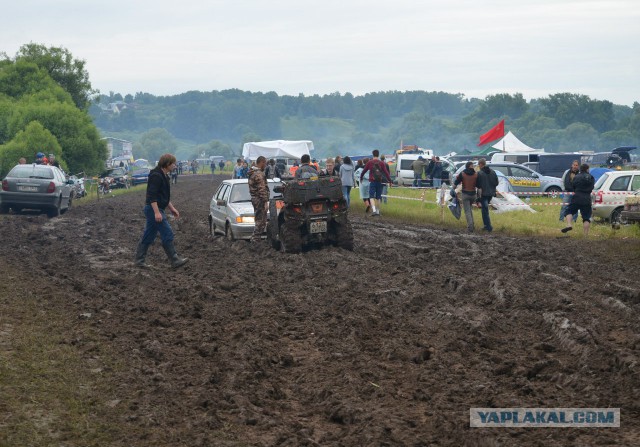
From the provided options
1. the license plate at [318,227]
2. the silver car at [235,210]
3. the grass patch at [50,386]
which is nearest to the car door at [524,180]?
the silver car at [235,210]

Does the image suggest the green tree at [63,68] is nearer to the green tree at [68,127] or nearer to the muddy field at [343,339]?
the green tree at [68,127]

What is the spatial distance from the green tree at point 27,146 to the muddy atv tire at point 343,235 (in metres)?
35.3

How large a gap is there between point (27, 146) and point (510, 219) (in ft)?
114

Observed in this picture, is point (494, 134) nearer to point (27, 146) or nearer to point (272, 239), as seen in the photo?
point (27, 146)

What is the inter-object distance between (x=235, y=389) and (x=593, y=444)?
310 centimetres

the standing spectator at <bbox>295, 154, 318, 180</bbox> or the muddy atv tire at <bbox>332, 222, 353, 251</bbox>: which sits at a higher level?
the standing spectator at <bbox>295, 154, 318, 180</bbox>

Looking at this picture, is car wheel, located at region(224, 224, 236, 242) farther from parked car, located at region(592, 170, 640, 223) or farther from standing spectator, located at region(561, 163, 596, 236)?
parked car, located at region(592, 170, 640, 223)

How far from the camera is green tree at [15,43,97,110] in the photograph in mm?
75812

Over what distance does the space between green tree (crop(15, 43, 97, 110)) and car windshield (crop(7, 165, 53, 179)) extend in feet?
160

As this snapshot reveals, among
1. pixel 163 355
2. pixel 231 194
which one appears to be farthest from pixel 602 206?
pixel 163 355

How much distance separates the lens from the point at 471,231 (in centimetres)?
2333

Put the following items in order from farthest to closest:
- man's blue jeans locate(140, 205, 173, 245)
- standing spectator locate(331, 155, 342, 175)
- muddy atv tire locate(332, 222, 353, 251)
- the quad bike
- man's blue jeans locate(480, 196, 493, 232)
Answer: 1. standing spectator locate(331, 155, 342, 175)
2. man's blue jeans locate(480, 196, 493, 232)
3. muddy atv tire locate(332, 222, 353, 251)
4. the quad bike
5. man's blue jeans locate(140, 205, 173, 245)

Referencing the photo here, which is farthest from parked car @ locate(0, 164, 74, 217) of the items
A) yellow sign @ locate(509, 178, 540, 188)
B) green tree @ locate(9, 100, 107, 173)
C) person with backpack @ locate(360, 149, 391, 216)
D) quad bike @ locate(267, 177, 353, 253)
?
green tree @ locate(9, 100, 107, 173)

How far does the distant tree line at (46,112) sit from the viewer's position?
5397 cm
